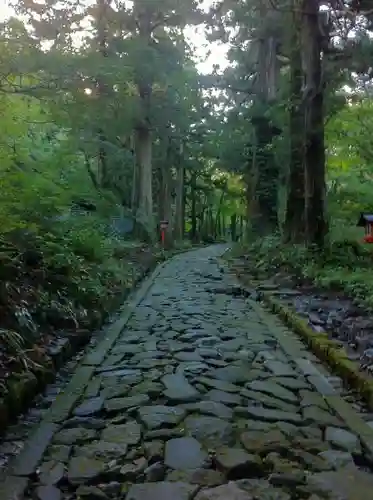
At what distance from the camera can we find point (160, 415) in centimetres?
471

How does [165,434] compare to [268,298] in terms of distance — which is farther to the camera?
[268,298]

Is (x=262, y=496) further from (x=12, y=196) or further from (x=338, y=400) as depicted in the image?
(x=12, y=196)

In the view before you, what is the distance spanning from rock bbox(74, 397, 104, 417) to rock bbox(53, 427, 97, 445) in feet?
1.15

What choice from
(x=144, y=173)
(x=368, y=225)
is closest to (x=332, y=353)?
(x=368, y=225)

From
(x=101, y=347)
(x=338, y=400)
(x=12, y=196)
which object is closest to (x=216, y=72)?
(x=12, y=196)

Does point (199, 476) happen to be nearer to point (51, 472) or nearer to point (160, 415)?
point (51, 472)

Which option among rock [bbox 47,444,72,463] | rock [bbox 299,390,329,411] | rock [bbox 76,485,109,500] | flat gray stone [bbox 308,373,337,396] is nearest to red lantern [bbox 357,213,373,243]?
flat gray stone [bbox 308,373,337,396]

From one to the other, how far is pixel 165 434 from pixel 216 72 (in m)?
23.5

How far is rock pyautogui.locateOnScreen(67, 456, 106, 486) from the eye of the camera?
141 inches

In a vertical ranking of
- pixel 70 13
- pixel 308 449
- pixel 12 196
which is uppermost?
pixel 70 13

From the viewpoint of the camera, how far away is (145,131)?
23641 mm

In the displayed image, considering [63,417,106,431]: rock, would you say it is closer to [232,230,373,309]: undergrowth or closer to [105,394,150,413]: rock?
[105,394,150,413]: rock

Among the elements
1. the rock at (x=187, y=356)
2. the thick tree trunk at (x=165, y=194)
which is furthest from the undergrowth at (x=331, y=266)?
the thick tree trunk at (x=165, y=194)

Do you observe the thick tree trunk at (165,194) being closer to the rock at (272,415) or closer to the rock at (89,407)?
the rock at (89,407)
